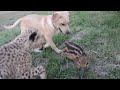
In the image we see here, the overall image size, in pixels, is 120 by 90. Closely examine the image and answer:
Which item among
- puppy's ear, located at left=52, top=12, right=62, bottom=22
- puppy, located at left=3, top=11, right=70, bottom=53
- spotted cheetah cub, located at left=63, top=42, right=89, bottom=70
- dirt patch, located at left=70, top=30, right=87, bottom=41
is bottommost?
spotted cheetah cub, located at left=63, top=42, right=89, bottom=70

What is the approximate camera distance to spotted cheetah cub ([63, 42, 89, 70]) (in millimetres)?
2781

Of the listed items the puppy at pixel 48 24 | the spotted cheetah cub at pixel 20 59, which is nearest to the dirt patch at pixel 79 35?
the puppy at pixel 48 24

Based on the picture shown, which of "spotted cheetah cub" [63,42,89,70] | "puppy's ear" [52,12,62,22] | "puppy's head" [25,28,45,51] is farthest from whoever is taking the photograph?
"puppy's ear" [52,12,62,22]

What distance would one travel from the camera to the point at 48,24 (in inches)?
121

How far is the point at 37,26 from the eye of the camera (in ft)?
9.93

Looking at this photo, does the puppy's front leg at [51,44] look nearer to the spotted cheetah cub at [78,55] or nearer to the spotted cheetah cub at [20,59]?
the spotted cheetah cub at [78,55]

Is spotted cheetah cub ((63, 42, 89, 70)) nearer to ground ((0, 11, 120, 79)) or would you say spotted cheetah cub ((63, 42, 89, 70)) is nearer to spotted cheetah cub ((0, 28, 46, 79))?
ground ((0, 11, 120, 79))

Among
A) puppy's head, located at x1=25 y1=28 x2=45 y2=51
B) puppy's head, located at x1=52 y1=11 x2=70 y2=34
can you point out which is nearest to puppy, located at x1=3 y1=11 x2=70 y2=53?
puppy's head, located at x1=52 y1=11 x2=70 y2=34

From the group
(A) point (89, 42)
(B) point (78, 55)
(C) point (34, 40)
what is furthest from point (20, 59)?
(A) point (89, 42)

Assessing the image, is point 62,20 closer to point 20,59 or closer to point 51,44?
point 51,44
